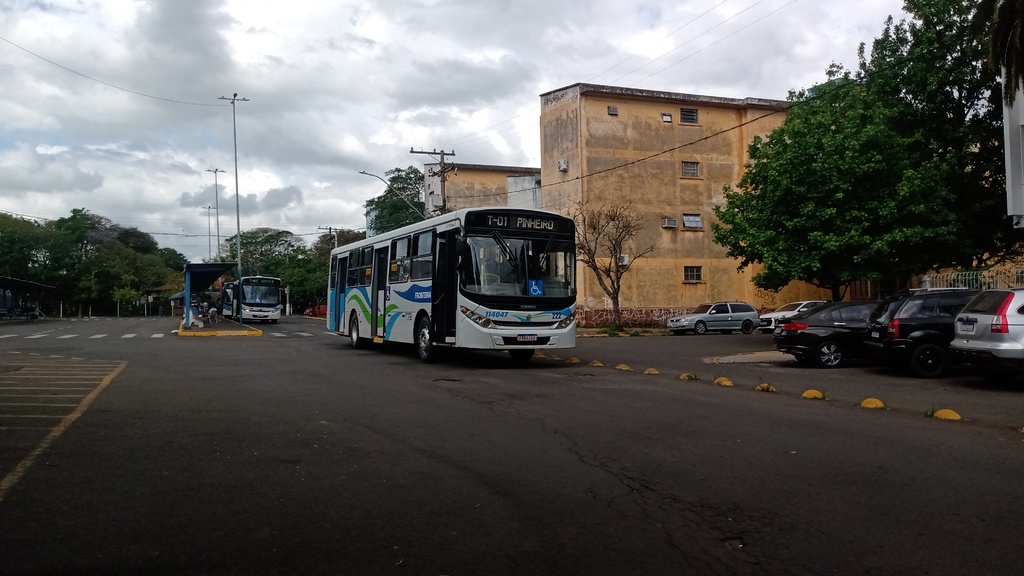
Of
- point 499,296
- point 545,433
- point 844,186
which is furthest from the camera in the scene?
point 844,186

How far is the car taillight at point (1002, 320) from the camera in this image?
1184cm

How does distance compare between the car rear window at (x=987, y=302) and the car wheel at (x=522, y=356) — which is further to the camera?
the car wheel at (x=522, y=356)

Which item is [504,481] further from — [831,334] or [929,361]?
[831,334]

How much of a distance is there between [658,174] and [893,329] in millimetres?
26189

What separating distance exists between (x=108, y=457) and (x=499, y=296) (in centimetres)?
931

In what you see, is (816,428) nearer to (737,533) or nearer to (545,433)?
(545,433)

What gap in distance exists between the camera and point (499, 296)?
15680mm

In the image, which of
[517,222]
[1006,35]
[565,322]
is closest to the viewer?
[1006,35]

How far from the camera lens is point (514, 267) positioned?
1600 cm

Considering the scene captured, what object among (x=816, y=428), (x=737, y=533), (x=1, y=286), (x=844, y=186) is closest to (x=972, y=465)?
(x=816, y=428)

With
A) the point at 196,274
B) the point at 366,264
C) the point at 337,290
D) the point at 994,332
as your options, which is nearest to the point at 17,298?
the point at 196,274

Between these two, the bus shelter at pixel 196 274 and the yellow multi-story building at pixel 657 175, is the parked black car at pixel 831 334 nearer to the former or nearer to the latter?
the yellow multi-story building at pixel 657 175

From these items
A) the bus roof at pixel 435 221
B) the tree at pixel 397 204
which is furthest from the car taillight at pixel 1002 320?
the tree at pixel 397 204

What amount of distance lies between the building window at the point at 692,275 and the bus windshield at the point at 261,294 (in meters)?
23.9
